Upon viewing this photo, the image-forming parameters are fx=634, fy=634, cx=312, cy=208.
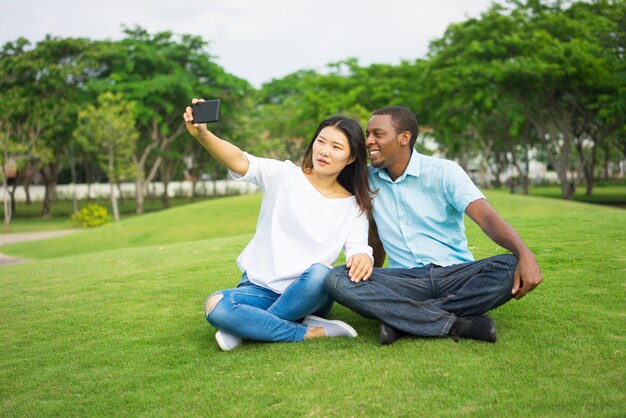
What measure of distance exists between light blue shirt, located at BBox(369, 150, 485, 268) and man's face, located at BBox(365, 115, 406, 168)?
122 mm

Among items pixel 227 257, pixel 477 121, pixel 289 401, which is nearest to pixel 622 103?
pixel 477 121

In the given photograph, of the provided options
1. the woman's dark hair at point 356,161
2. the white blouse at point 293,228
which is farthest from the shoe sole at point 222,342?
the woman's dark hair at point 356,161

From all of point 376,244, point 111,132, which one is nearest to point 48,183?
point 111,132

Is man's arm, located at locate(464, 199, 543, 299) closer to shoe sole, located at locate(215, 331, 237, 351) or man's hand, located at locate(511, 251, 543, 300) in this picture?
man's hand, located at locate(511, 251, 543, 300)

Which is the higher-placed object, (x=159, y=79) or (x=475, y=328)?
(x=159, y=79)

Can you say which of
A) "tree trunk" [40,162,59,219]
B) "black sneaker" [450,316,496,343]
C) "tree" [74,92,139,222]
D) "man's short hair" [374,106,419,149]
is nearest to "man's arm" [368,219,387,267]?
"man's short hair" [374,106,419,149]

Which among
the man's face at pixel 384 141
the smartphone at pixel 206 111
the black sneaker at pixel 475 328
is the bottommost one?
the black sneaker at pixel 475 328

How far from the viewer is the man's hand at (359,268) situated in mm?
4027

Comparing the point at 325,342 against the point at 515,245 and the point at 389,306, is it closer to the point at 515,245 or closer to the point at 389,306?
the point at 389,306

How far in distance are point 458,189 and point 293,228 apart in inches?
44.2

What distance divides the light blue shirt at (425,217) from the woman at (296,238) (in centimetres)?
23

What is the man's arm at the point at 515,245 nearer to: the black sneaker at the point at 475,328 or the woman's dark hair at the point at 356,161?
the black sneaker at the point at 475,328

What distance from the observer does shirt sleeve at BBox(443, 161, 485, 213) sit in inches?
162

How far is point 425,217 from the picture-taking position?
434cm
